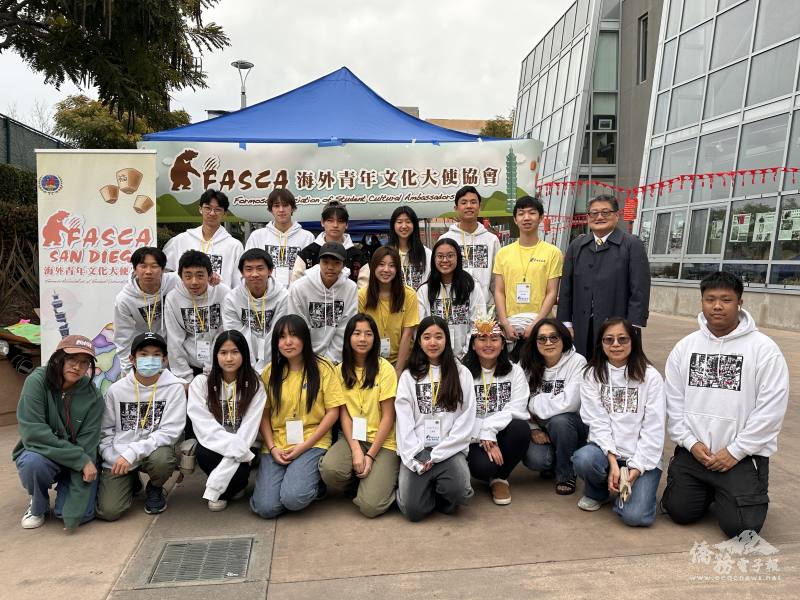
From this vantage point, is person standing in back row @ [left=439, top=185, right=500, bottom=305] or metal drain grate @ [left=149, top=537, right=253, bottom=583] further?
person standing in back row @ [left=439, top=185, right=500, bottom=305]

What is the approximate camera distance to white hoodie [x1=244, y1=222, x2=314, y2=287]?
502 cm

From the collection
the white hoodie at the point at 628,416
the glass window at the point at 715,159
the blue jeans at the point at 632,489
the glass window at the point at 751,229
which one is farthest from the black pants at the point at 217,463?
the glass window at the point at 715,159

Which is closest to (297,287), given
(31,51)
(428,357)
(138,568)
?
(428,357)

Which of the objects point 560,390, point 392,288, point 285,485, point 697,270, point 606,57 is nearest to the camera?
point 285,485

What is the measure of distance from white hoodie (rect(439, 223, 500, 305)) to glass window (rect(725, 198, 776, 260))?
25.1 feet

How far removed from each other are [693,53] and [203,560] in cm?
1375

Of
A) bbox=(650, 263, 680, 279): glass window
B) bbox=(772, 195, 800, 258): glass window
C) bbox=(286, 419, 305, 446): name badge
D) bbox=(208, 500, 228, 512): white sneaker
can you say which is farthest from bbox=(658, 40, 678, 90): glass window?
bbox=(208, 500, 228, 512): white sneaker

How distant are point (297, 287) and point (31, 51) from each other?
26.1ft

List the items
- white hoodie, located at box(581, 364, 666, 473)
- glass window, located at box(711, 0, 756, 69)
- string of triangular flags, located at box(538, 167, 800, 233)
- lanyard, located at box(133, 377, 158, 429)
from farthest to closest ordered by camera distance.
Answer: glass window, located at box(711, 0, 756, 69) → string of triangular flags, located at box(538, 167, 800, 233) → lanyard, located at box(133, 377, 158, 429) → white hoodie, located at box(581, 364, 666, 473)

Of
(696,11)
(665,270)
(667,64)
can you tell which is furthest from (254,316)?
(667,64)

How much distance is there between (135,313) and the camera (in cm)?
427

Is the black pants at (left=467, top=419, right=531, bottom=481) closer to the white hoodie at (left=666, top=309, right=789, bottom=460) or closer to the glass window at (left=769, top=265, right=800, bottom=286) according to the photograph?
the white hoodie at (left=666, top=309, right=789, bottom=460)

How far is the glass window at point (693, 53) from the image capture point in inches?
498

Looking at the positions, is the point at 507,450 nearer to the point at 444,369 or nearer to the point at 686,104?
the point at 444,369
